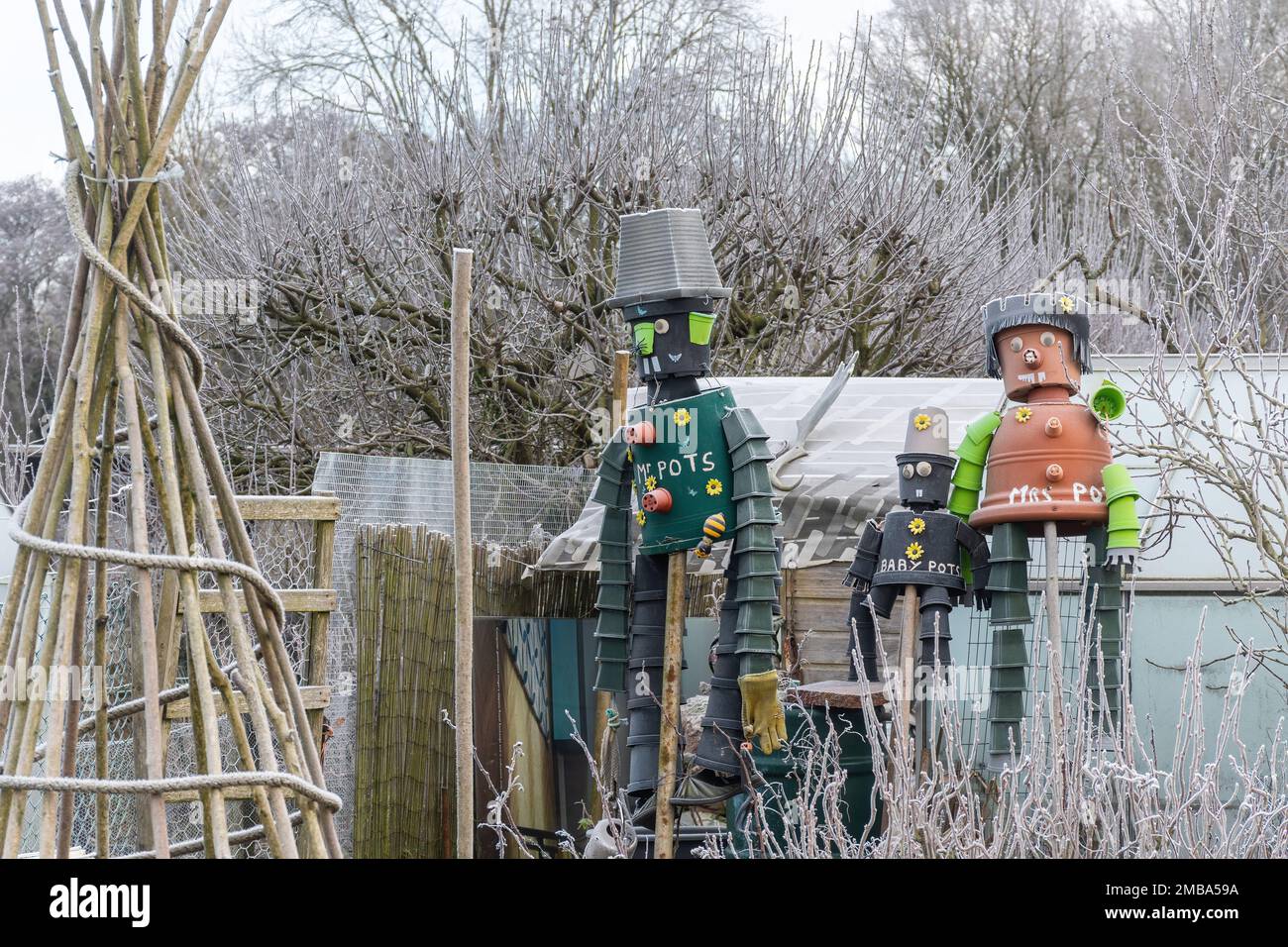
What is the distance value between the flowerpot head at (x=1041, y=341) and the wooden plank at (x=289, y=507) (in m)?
2.36

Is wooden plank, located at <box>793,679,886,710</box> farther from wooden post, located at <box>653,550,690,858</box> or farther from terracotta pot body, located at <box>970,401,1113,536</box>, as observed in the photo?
terracotta pot body, located at <box>970,401,1113,536</box>

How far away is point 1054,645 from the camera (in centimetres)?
392

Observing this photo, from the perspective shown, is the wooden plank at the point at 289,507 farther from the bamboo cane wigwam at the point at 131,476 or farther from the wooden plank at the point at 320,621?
the bamboo cane wigwam at the point at 131,476

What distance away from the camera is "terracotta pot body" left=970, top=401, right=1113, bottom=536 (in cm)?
451

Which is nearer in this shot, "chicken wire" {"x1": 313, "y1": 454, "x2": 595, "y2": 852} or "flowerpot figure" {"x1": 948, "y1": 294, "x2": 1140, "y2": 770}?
"flowerpot figure" {"x1": 948, "y1": 294, "x2": 1140, "y2": 770}

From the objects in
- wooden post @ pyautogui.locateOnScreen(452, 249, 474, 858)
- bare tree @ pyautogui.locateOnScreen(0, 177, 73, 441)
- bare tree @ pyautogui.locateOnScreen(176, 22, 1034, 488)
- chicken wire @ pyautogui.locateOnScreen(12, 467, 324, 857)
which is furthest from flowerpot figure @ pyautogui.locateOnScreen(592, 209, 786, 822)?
bare tree @ pyautogui.locateOnScreen(0, 177, 73, 441)

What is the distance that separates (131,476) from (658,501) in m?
2.43

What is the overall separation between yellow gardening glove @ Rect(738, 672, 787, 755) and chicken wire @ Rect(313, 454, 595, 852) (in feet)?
4.48

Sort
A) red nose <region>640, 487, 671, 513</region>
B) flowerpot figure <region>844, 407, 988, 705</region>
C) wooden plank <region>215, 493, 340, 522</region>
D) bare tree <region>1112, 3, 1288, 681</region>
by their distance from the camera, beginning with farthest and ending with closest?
flowerpot figure <region>844, 407, 988, 705</region> < red nose <region>640, 487, 671, 513</region> < bare tree <region>1112, 3, 1288, 681</region> < wooden plank <region>215, 493, 340, 522</region>

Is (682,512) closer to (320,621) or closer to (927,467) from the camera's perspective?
(927,467)

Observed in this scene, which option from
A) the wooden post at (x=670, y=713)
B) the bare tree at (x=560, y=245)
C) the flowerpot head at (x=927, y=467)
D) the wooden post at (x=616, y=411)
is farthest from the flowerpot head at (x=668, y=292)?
the bare tree at (x=560, y=245)
